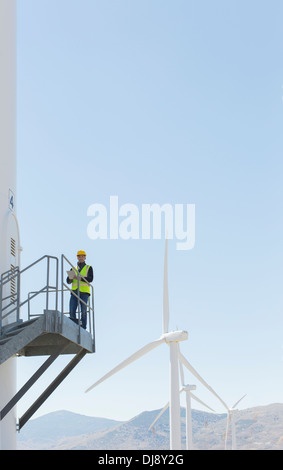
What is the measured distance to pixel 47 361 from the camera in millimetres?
17547

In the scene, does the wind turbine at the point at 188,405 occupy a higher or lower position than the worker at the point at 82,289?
lower

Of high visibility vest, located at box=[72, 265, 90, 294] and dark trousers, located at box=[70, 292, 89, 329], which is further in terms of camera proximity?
high visibility vest, located at box=[72, 265, 90, 294]

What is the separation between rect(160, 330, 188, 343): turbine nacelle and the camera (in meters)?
37.2

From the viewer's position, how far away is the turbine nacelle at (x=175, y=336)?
37.2 metres

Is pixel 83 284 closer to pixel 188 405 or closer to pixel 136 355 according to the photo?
pixel 136 355

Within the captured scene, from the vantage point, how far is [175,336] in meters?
37.5

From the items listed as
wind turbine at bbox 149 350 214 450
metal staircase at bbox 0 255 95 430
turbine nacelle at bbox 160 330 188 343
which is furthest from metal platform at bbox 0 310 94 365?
wind turbine at bbox 149 350 214 450

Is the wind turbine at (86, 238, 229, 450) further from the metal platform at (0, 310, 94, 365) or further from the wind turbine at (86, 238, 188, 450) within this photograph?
the metal platform at (0, 310, 94, 365)

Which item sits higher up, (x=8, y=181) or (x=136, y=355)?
(x=8, y=181)

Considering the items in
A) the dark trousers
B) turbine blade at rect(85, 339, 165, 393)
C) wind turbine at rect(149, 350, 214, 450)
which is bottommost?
wind turbine at rect(149, 350, 214, 450)

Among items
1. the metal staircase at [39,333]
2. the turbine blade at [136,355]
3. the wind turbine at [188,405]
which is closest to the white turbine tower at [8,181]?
the metal staircase at [39,333]

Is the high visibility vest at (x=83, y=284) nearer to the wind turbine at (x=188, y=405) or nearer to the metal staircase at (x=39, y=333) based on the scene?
the metal staircase at (x=39, y=333)

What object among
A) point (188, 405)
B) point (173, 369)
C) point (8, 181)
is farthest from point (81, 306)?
point (188, 405)
